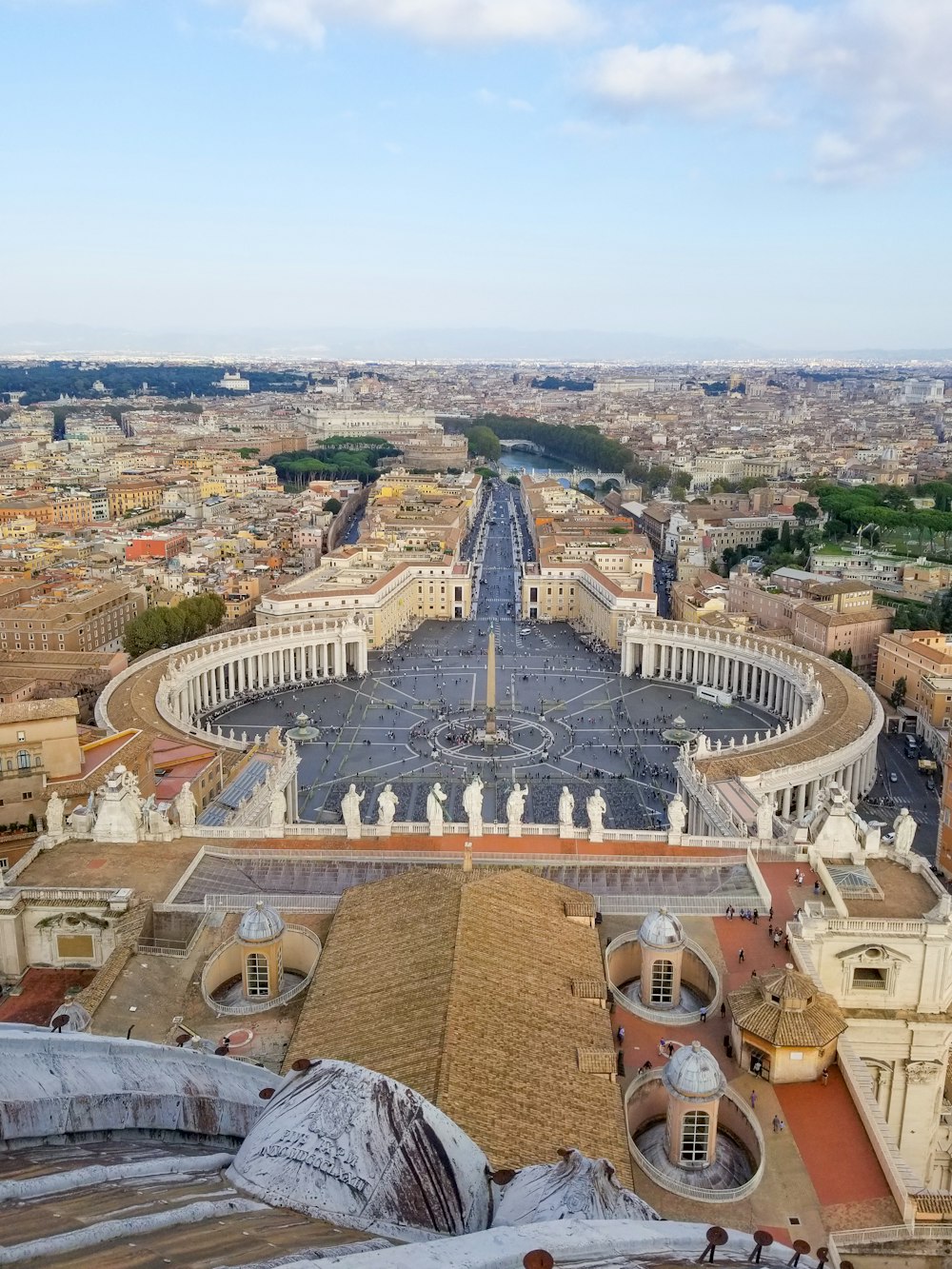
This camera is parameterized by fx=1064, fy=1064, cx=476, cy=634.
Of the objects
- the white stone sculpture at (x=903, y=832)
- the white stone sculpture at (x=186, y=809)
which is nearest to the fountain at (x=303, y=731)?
the white stone sculpture at (x=186, y=809)

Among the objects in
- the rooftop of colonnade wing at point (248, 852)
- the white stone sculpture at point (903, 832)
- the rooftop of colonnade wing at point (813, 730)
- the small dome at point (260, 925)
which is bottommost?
the rooftop of colonnade wing at point (813, 730)

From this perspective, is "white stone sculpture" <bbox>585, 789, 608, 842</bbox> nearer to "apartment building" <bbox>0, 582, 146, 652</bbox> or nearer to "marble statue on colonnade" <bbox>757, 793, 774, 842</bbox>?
"marble statue on colonnade" <bbox>757, 793, 774, 842</bbox>

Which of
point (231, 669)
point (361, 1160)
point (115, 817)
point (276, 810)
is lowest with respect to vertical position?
point (231, 669)

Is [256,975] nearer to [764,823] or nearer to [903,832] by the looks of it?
[764,823]

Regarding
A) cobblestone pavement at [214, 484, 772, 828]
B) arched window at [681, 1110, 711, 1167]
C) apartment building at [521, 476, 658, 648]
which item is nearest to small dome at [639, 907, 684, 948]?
arched window at [681, 1110, 711, 1167]

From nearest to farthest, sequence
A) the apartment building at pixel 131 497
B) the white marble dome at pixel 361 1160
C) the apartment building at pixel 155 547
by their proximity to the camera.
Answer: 1. the white marble dome at pixel 361 1160
2. the apartment building at pixel 155 547
3. the apartment building at pixel 131 497

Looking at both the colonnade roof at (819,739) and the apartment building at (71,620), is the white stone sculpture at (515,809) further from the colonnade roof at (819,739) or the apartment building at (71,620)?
the apartment building at (71,620)

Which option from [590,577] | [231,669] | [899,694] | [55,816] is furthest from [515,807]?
[590,577]

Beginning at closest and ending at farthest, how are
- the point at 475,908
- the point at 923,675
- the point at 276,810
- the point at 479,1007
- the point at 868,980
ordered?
1. the point at 479,1007
2. the point at 475,908
3. the point at 868,980
4. the point at 276,810
5. the point at 923,675
